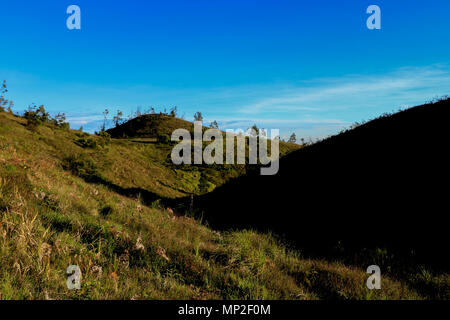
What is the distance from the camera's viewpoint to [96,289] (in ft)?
13.5

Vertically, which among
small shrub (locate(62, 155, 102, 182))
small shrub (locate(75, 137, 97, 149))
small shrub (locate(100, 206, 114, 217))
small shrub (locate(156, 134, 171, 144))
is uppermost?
small shrub (locate(156, 134, 171, 144))

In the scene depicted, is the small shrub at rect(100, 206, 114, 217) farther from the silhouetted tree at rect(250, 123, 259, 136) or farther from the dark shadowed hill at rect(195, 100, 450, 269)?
the silhouetted tree at rect(250, 123, 259, 136)

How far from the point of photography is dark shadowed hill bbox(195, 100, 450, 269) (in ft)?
27.2

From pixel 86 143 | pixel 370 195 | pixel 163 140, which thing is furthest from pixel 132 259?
pixel 163 140

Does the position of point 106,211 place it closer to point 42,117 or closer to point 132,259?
point 132,259

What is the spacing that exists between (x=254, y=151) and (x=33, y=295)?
48308mm

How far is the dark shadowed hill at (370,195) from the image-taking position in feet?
27.2

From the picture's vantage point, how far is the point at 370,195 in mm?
11148

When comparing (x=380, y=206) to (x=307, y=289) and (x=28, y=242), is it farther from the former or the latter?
(x=28, y=242)

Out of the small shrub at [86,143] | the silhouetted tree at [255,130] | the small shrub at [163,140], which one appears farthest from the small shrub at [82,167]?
the silhouetted tree at [255,130]

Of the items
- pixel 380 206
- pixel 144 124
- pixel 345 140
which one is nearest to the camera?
pixel 380 206

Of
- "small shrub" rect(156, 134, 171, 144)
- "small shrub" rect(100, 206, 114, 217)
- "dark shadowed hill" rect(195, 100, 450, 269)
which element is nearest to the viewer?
"small shrub" rect(100, 206, 114, 217)

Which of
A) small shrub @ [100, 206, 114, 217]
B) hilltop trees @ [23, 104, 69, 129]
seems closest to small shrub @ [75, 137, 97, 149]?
hilltop trees @ [23, 104, 69, 129]
